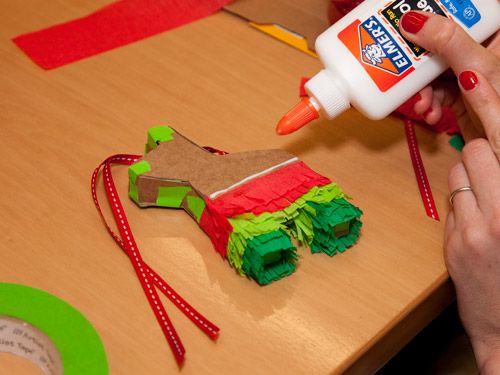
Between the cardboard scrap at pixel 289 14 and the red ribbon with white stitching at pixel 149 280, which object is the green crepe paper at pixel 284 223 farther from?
the cardboard scrap at pixel 289 14

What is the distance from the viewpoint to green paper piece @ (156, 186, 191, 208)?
0.60 m

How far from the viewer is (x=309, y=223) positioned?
59cm

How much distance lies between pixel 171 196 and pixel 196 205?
0.09 ft

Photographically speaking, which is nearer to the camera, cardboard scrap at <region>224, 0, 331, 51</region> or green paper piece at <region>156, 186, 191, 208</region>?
green paper piece at <region>156, 186, 191, 208</region>

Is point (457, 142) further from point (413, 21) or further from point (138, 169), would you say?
point (138, 169)

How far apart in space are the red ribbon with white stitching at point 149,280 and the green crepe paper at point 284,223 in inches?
2.3

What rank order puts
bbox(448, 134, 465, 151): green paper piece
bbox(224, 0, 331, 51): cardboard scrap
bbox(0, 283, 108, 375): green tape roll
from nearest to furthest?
bbox(0, 283, 108, 375): green tape roll, bbox(448, 134, 465, 151): green paper piece, bbox(224, 0, 331, 51): cardboard scrap

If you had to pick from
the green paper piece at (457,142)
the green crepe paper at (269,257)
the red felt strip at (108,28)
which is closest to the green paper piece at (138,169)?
the green crepe paper at (269,257)

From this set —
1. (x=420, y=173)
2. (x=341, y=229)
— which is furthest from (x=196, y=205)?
(x=420, y=173)

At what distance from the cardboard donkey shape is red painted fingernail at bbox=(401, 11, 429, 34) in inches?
6.2

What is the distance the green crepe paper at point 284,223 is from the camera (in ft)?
1.81

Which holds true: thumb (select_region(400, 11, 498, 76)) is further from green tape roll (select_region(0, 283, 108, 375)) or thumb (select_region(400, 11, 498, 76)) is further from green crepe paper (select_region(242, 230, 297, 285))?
green tape roll (select_region(0, 283, 108, 375))

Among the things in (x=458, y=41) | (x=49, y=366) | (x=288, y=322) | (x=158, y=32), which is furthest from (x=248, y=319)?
(x=158, y=32)

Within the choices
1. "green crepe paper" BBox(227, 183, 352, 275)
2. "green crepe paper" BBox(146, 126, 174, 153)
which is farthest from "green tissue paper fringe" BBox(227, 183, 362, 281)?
"green crepe paper" BBox(146, 126, 174, 153)
